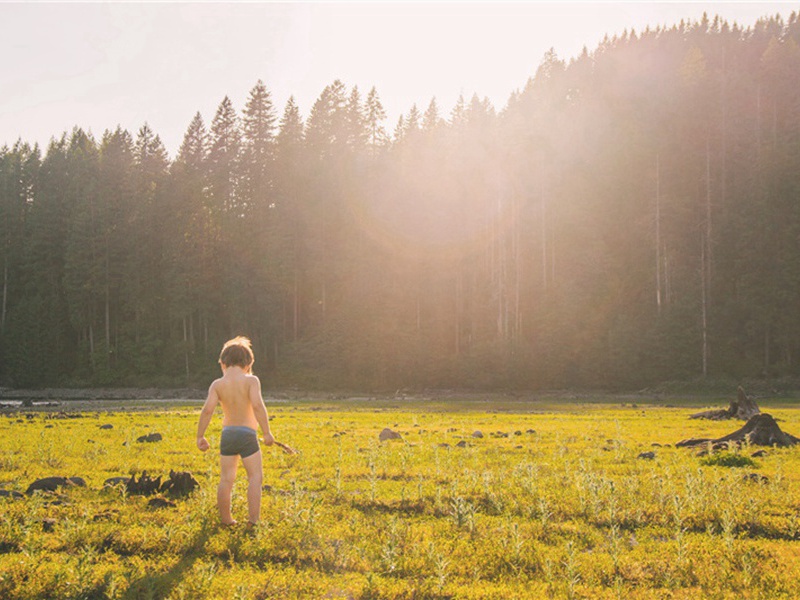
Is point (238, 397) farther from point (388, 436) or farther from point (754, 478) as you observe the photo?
point (388, 436)

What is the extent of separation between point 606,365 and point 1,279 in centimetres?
9723

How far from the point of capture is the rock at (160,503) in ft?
35.3

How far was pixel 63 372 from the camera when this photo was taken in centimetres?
9019

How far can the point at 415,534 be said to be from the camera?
9109 mm

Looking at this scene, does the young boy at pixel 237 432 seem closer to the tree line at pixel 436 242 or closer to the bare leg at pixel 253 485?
the bare leg at pixel 253 485

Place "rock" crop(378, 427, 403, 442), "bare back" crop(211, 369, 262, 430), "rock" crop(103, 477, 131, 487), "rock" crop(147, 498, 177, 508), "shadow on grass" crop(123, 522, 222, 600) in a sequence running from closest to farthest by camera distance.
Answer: "shadow on grass" crop(123, 522, 222, 600)
"bare back" crop(211, 369, 262, 430)
"rock" crop(147, 498, 177, 508)
"rock" crop(103, 477, 131, 487)
"rock" crop(378, 427, 403, 442)

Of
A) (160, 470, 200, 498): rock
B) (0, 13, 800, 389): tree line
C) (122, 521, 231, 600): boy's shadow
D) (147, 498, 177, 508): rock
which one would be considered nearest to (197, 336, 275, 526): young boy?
(122, 521, 231, 600): boy's shadow

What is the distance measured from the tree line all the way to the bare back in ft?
222

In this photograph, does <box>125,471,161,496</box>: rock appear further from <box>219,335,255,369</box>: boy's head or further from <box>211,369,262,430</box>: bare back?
<box>219,335,255,369</box>: boy's head

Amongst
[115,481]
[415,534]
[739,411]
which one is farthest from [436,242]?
[415,534]

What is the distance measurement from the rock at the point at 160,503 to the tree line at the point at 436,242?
66.2m

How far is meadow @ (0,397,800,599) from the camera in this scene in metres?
6.86

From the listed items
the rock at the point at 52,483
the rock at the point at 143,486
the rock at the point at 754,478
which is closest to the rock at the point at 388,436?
the rock at the point at 143,486

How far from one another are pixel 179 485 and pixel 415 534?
18.0 feet
